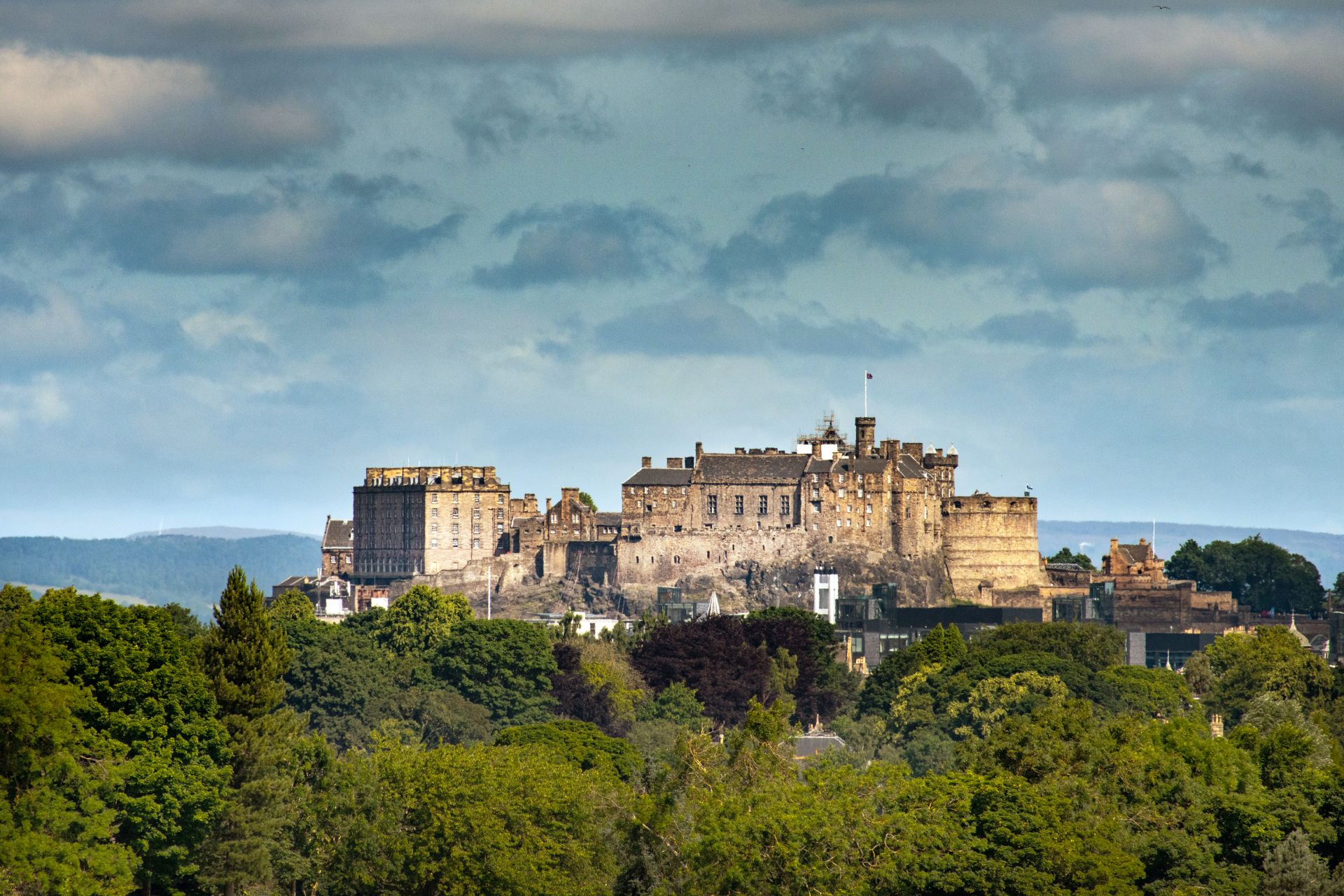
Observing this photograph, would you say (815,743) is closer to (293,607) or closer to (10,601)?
(10,601)

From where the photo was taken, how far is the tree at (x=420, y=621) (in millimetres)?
155000

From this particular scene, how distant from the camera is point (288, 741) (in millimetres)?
83375

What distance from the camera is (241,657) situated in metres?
83.0

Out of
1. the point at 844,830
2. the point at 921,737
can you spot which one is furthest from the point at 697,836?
the point at 921,737

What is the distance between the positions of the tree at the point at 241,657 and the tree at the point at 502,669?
4930 cm

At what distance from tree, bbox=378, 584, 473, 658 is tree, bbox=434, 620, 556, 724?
11.7ft

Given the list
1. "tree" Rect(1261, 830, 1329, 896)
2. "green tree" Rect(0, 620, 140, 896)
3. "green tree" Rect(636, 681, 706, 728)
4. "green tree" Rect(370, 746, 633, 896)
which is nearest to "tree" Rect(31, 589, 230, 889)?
"green tree" Rect(0, 620, 140, 896)

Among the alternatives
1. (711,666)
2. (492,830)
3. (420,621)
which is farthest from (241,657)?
(420,621)

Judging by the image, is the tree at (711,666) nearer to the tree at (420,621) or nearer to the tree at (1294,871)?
the tree at (420,621)

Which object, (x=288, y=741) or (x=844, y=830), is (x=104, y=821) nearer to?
(x=288, y=741)

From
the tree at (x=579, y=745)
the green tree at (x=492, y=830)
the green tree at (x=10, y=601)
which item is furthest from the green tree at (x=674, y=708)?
the green tree at (x=492, y=830)

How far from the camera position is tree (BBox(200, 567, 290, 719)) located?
82562 millimetres

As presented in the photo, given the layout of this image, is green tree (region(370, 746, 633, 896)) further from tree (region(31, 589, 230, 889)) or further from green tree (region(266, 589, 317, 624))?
green tree (region(266, 589, 317, 624))

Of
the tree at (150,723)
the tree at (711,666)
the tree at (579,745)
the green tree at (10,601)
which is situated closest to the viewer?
the tree at (150,723)
